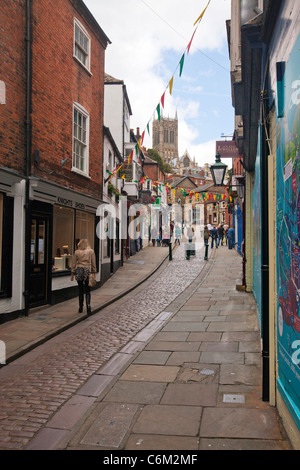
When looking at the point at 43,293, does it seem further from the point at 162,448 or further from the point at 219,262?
A: the point at 219,262

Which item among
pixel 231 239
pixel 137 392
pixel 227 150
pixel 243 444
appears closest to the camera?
pixel 243 444

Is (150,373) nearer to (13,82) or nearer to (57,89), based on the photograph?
(13,82)

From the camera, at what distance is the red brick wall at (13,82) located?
8.76m

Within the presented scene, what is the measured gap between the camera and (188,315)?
30.7 ft

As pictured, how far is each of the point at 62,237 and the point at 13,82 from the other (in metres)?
4.61

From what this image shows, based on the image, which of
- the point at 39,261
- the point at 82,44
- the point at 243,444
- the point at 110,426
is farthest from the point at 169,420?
the point at 82,44

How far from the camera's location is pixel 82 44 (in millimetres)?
13391

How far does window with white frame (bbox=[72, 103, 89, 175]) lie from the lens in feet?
42.1

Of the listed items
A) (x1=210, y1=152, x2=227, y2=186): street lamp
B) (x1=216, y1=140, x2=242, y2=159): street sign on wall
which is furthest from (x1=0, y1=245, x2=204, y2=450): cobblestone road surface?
(x1=216, y1=140, x2=242, y2=159): street sign on wall

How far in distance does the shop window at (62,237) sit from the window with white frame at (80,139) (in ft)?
4.87

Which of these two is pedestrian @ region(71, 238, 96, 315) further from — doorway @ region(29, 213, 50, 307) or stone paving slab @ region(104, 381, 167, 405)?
stone paving slab @ region(104, 381, 167, 405)

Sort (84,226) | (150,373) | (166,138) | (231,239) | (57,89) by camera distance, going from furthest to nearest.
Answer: (166,138) < (231,239) < (84,226) < (57,89) < (150,373)

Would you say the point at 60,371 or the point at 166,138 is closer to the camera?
the point at 60,371

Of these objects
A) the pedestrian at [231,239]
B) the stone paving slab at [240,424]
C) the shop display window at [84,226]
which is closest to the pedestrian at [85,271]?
the shop display window at [84,226]
